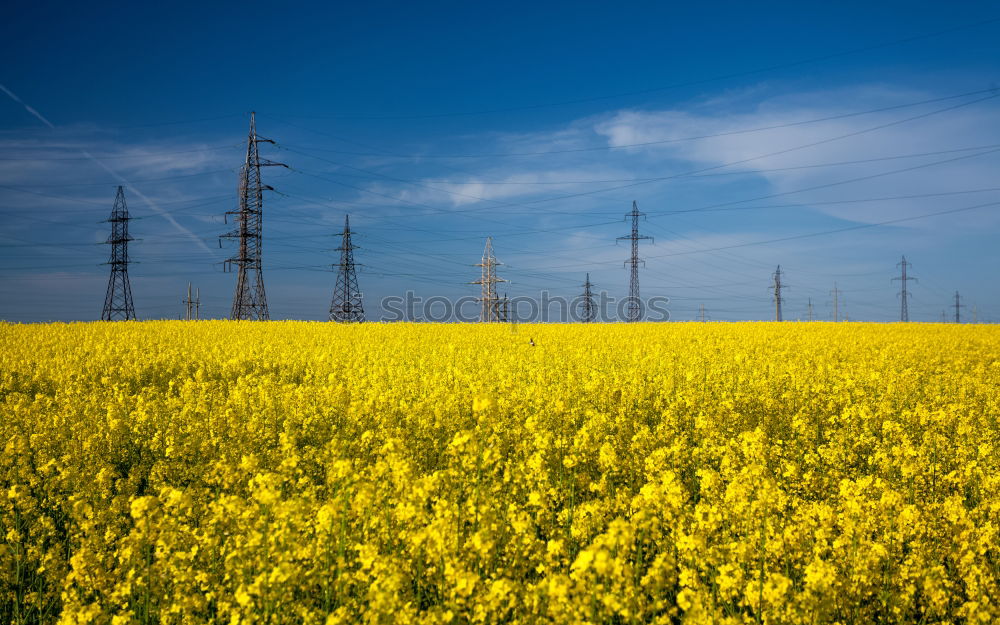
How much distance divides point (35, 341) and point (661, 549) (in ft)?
75.9

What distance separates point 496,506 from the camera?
381cm

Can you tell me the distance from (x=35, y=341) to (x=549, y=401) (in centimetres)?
2033

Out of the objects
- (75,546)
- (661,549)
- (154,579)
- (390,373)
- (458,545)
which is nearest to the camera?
(458,545)

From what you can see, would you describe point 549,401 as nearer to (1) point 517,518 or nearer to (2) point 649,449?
(2) point 649,449

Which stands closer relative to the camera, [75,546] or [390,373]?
[75,546]

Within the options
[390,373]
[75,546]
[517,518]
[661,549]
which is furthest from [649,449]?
[390,373]

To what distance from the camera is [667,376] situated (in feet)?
35.5

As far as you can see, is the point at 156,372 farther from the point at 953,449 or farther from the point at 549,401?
the point at 953,449

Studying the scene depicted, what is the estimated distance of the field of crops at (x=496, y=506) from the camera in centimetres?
305

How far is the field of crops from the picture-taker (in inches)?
120

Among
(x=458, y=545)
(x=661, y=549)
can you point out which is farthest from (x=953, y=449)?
(x=458, y=545)

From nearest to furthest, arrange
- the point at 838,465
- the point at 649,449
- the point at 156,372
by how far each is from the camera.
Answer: the point at 838,465, the point at 649,449, the point at 156,372

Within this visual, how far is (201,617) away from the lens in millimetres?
3414

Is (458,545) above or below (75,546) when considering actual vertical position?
above
